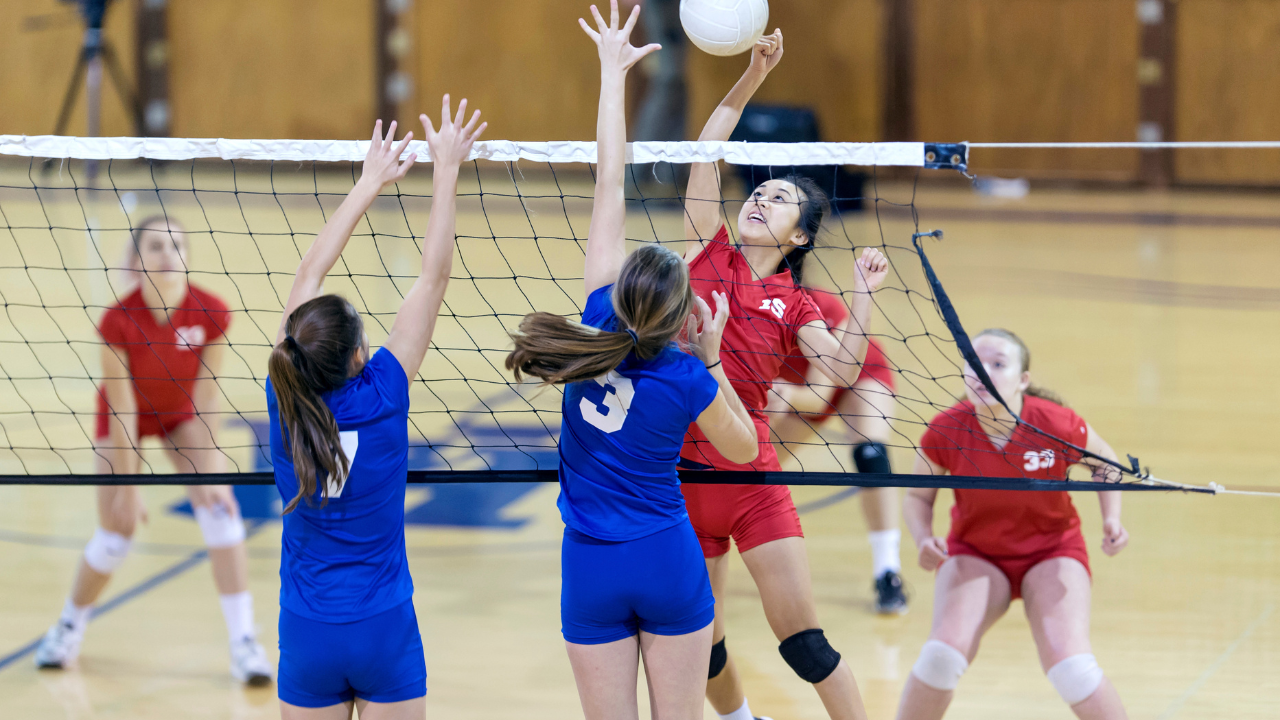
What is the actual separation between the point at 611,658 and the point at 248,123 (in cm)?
1317

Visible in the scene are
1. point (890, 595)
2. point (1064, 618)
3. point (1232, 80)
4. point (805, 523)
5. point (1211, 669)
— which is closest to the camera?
point (1064, 618)

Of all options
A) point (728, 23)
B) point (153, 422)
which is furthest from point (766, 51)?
point (153, 422)

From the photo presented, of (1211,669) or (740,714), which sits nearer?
(740,714)

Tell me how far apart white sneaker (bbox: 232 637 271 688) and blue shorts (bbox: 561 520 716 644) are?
1659 mm

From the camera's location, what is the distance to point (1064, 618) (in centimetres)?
325

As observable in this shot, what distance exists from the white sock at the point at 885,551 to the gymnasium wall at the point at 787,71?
9045 millimetres

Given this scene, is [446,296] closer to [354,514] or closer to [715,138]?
[715,138]

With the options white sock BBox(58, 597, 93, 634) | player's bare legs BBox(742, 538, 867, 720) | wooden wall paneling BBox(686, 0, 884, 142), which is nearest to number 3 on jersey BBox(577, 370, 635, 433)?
player's bare legs BBox(742, 538, 867, 720)

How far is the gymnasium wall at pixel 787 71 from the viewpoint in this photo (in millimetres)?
13125

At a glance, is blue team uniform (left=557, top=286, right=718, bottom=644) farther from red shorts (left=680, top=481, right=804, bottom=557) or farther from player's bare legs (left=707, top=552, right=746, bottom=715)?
player's bare legs (left=707, top=552, right=746, bottom=715)

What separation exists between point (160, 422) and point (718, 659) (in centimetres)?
204

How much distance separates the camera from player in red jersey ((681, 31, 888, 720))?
3.21 meters

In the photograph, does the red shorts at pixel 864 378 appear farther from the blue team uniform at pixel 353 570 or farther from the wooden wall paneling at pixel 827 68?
the wooden wall paneling at pixel 827 68

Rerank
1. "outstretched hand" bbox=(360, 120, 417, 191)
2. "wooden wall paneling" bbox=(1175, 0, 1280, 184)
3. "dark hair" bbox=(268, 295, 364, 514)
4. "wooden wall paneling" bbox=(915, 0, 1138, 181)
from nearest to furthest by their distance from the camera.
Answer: "dark hair" bbox=(268, 295, 364, 514), "outstretched hand" bbox=(360, 120, 417, 191), "wooden wall paneling" bbox=(1175, 0, 1280, 184), "wooden wall paneling" bbox=(915, 0, 1138, 181)
